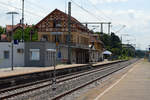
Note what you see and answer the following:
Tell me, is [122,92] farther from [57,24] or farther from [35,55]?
[57,24]

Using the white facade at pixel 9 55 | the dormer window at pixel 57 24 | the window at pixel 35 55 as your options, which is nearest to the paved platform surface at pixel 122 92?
the window at pixel 35 55

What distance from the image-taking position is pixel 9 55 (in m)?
39.2

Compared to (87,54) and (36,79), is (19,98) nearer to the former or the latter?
(36,79)

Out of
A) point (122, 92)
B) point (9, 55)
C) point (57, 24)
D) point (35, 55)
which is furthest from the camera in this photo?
point (57, 24)

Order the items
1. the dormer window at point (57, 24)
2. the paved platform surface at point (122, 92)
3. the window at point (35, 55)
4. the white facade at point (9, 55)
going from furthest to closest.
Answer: the dormer window at point (57, 24), the window at point (35, 55), the white facade at point (9, 55), the paved platform surface at point (122, 92)

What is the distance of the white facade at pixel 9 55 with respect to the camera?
39.0 m

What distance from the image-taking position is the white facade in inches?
1537

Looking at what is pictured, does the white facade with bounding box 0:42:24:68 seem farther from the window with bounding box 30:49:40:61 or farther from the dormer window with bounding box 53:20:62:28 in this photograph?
the dormer window with bounding box 53:20:62:28

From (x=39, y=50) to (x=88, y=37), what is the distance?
123 ft

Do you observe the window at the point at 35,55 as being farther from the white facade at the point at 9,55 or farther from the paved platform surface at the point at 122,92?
the paved platform surface at the point at 122,92

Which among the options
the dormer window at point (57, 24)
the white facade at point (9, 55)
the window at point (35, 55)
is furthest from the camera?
the dormer window at point (57, 24)

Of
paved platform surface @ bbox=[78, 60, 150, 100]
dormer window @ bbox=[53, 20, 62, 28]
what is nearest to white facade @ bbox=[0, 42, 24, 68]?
dormer window @ bbox=[53, 20, 62, 28]

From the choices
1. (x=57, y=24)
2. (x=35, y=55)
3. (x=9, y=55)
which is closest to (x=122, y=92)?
(x=35, y=55)

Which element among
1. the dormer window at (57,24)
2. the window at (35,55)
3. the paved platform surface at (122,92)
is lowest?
the paved platform surface at (122,92)
